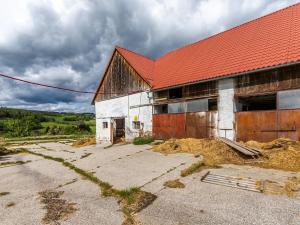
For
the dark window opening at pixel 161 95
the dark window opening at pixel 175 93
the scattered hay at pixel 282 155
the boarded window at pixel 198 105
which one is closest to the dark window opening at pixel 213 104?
the boarded window at pixel 198 105

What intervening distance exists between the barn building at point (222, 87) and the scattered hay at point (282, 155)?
1037mm

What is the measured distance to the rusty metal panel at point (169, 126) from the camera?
13688 mm

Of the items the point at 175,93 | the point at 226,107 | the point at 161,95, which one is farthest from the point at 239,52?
the point at 161,95

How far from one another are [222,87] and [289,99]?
340cm

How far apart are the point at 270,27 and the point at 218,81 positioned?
16.3 ft

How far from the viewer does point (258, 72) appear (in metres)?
10.3

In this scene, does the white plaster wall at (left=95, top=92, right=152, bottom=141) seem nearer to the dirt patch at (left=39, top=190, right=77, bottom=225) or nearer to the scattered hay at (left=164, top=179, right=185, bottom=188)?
the scattered hay at (left=164, top=179, right=185, bottom=188)

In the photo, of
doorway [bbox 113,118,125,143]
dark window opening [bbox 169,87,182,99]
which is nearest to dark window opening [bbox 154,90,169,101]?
dark window opening [bbox 169,87,182,99]

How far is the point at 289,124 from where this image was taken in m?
9.12

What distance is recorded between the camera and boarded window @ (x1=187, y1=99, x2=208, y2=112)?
12.5 m

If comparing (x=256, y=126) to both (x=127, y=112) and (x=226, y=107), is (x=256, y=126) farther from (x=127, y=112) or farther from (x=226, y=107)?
(x=127, y=112)

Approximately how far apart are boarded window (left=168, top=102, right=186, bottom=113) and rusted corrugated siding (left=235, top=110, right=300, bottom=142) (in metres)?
3.75

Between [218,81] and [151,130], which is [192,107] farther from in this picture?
[151,130]

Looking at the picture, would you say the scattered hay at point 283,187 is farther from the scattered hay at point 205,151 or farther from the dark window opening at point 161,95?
the dark window opening at point 161,95
